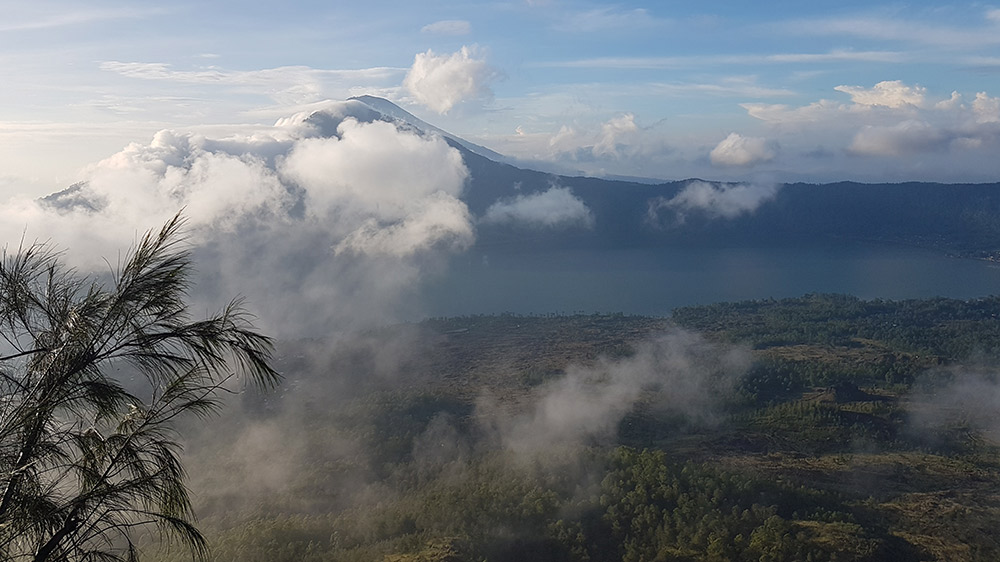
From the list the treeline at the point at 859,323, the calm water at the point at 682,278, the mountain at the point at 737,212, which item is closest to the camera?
the treeline at the point at 859,323

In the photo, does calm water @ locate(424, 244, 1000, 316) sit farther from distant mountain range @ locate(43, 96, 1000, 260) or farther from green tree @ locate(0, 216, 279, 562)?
green tree @ locate(0, 216, 279, 562)

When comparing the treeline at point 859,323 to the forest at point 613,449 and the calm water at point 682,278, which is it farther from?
the calm water at point 682,278

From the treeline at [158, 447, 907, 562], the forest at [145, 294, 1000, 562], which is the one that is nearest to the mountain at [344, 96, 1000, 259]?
the forest at [145, 294, 1000, 562]

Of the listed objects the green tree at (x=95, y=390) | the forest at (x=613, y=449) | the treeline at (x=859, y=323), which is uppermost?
the green tree at (x=95, y=390)

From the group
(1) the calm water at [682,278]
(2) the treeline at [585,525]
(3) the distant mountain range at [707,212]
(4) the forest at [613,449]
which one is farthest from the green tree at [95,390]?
(3) the distant mountain range at [707,212]

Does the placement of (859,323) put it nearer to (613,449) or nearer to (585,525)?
(613,449)

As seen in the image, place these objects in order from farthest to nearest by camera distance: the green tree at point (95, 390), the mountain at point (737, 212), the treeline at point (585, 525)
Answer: the mountain at point (737, 212) → the treeline at point (585, 525) → the green tree at point (95, 390)

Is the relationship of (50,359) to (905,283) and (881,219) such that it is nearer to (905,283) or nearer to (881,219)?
(905,283)

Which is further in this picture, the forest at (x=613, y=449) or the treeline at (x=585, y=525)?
the forest at (x=613, y=449)
